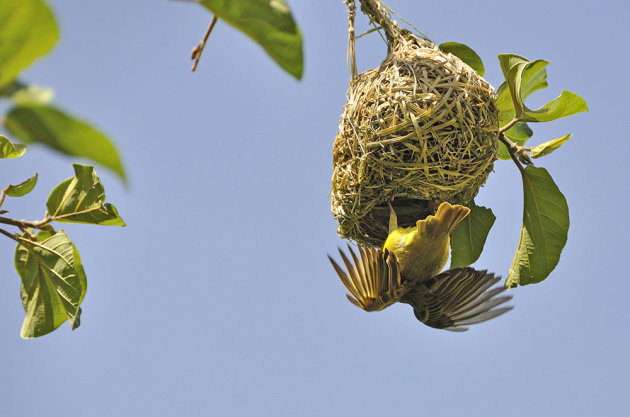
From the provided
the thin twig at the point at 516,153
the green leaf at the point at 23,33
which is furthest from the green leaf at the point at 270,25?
the thin twig at the point at 516,153

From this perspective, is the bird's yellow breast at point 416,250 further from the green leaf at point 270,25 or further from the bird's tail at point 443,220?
the green leaf at point 270,25

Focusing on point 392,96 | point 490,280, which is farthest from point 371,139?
point 490,280

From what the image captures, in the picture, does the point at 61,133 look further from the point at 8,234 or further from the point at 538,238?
the point at 538,238

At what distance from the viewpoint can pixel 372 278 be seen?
2.10 meters

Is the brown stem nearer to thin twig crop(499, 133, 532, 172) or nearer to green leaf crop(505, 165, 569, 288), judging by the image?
thin twig crop(499, 133, 532, 172)

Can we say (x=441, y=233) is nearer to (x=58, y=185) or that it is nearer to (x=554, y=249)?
(x=554, y=249)

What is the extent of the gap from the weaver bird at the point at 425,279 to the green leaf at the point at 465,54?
485mm

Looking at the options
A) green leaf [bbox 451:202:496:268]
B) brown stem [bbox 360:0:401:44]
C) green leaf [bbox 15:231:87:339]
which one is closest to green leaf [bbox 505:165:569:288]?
green leaf [bbox 451:202:496:268]

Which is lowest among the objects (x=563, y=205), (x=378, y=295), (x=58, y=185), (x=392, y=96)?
(x=378, y=295)

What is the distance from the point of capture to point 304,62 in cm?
79

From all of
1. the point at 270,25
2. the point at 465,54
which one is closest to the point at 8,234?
the point at 270,25

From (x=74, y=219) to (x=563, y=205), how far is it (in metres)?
1.39

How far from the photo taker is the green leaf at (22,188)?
1.86 meters

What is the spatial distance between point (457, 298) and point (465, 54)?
75cm
